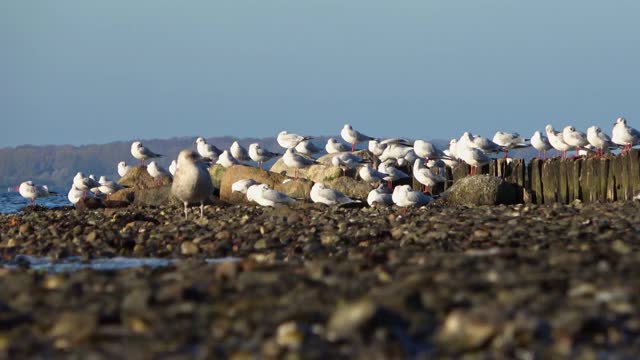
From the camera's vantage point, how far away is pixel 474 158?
83.0 feet

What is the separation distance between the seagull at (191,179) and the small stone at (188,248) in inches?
170

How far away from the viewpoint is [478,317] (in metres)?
5.69

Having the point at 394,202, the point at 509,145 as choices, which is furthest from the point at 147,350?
the point at 509,145

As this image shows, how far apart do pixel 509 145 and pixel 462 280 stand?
24.7 m

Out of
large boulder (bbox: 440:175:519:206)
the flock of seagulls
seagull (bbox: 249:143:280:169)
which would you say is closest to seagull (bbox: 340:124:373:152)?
the flock of seagulls

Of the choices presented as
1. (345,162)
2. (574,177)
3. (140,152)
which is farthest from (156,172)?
(574,177)

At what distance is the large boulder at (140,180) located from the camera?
28859mm

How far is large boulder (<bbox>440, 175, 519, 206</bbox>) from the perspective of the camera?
2212 centimetres

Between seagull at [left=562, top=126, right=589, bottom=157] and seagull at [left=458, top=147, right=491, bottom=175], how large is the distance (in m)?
3.79

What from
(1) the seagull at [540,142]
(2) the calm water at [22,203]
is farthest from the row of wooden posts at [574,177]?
(2) the calm water at [22,203]

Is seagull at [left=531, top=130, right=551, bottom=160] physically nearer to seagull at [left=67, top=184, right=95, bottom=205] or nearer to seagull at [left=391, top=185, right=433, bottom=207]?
seagull at [left=67, top=184, right=95, bottom=205]

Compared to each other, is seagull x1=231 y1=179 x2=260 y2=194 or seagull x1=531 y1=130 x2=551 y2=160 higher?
seagull x1=231 y1=179 x2=260 y2=194

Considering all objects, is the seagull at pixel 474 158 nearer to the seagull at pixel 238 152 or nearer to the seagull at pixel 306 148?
the seagull at pixel 306 148

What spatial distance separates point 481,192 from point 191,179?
736 centimetres
